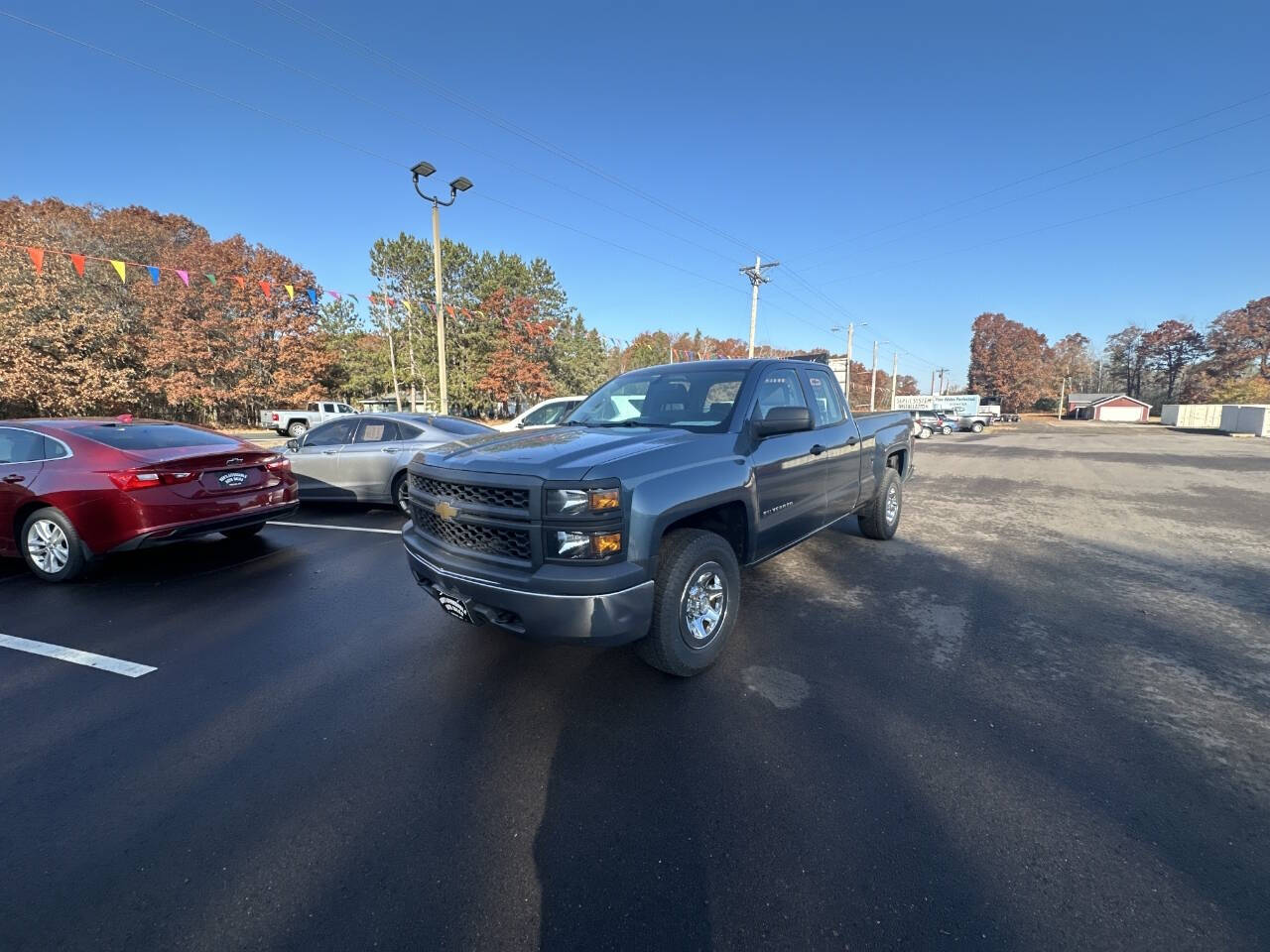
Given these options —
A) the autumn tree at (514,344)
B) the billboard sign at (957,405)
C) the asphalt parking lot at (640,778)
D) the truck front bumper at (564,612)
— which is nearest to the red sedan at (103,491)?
the asphalt parking lot at (640,778)

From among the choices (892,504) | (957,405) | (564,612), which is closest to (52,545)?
(564,612)

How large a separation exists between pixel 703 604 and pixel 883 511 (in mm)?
4049

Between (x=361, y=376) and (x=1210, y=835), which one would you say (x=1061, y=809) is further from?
(x=361, y=376)

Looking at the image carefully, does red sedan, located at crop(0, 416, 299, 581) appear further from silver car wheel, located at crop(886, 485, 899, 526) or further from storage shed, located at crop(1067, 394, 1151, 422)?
storage shed, located at crop(1067, 394, 1151, 422)

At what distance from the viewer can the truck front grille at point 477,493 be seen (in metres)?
2.81

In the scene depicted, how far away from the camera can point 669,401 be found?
4.17 meters

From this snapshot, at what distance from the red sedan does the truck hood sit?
3.06 metres

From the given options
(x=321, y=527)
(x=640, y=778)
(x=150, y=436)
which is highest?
(x=150, y=436)

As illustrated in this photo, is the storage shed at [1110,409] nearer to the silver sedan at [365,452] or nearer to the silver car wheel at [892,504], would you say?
the silver car wheel at [892,504]

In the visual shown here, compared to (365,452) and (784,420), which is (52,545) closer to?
(365,452)

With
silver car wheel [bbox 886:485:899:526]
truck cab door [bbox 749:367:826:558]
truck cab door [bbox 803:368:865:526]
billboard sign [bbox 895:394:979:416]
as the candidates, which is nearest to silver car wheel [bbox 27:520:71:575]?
truck cab door [bbox 749:367:826:558]

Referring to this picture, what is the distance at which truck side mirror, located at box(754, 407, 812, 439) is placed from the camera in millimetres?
3434

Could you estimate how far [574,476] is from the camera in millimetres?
2686

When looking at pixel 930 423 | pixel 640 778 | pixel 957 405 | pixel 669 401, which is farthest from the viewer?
pixel 957 405
